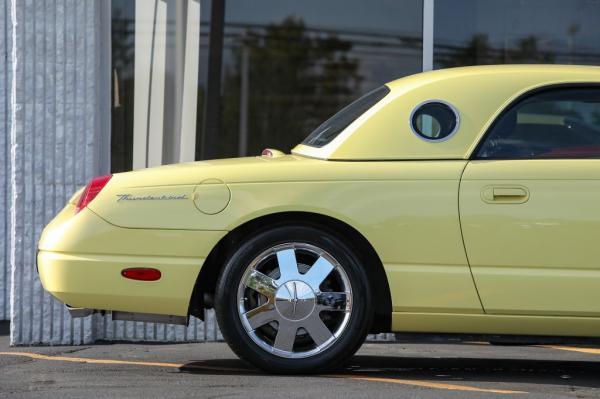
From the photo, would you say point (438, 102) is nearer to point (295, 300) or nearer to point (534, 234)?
point (534, 234)

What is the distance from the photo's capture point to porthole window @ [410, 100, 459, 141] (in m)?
6.40

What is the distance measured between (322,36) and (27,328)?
9.76 ft

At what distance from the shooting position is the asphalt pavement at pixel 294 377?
5820 millimetres

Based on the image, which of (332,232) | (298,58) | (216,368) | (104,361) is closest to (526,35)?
(298,58)

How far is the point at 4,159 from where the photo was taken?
9891mm

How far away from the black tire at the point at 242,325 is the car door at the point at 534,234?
565 millimetres

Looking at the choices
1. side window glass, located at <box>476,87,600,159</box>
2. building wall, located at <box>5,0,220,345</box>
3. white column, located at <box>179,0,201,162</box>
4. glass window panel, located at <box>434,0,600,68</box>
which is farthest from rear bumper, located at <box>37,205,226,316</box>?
glass window panel, located at <box>434,0,600,68</box>

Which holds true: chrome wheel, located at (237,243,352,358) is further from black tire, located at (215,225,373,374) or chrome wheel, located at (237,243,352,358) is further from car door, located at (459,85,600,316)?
car door, located at (459,85,600,316)

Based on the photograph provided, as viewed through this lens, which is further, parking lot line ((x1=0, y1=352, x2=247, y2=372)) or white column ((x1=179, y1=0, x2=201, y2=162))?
white column ((x1=179, y1=0, x2=201, y2=162))

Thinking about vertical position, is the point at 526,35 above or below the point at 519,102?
above

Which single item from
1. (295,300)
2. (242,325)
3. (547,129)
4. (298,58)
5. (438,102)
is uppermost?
(298,58)

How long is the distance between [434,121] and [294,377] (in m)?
1.44

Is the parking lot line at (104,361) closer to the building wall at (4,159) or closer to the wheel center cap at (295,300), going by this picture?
the wheel center cap at (295,300)

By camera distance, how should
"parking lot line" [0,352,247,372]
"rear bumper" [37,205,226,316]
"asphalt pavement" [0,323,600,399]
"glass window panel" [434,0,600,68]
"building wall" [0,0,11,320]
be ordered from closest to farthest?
"asphalt pavement" [0,323,600,399] < "rear bumper" [37,205,226,316] < "parking lot line" [0,352,247,372] < "glass window panel" [434,0,600,68] < "building wall" [0,0,11,320]
